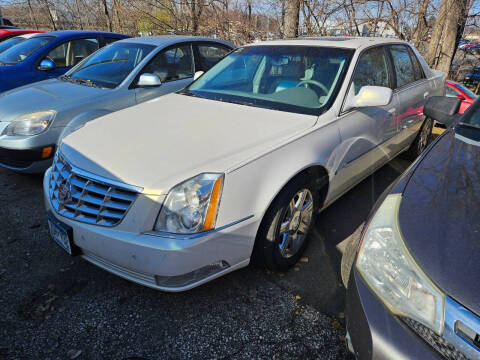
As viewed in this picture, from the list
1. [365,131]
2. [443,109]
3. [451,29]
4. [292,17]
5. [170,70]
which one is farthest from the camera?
[451,29]

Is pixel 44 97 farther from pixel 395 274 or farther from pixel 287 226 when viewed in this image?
pixel 395 274

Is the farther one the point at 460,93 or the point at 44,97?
the point at 460,93

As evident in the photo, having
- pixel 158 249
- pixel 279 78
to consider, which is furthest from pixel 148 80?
pixel 158 249

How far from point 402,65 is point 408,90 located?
0.33 metres

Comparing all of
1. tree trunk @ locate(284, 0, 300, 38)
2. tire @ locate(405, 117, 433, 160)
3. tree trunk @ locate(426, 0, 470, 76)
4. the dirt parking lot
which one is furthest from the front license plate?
tree trunk @ locate(426, 0, 470, 76)

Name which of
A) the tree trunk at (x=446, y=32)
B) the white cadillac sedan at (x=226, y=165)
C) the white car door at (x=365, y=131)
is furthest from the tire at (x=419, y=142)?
the tree trunk at (x=446, y=32)

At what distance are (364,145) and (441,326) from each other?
2.06 m

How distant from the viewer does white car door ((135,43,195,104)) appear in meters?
4.41

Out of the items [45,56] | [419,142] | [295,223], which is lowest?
[419,142]

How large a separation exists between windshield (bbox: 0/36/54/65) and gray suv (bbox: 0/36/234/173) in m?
1.45

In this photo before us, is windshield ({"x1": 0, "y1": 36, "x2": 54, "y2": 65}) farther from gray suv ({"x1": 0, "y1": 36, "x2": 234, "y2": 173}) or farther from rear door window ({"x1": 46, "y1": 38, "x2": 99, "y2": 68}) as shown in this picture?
gray suv ({"x1": 0, "y1": 36, "x2": 234, "y2": 173})

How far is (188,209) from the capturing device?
181 centimetres

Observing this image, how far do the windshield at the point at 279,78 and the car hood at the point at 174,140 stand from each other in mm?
190

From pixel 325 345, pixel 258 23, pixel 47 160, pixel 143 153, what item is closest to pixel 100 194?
pixel 143 153
